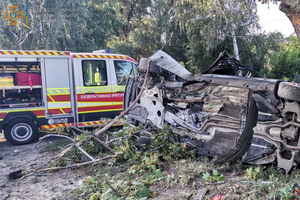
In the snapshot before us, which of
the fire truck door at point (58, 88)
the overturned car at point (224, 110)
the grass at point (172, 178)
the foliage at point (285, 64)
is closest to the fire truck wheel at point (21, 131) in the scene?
the fire truck door at point (58, 88)

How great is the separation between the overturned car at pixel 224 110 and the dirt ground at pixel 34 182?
177 cm

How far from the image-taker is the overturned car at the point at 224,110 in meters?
3.38

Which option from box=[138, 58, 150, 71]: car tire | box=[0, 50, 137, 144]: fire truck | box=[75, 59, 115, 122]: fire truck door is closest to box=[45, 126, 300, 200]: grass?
box=[138, 58, 150, 71]: car tire


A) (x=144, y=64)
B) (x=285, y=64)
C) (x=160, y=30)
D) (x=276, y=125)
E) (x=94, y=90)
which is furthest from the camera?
(x=160, y=30)

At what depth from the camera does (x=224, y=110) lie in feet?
13.0

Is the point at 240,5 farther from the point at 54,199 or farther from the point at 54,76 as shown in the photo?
the point at 54,199

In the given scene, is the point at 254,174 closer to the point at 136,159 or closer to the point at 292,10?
the point at 136,159

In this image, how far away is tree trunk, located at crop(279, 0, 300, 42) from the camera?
169 inches

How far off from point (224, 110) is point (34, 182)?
Result: 3.13 metres

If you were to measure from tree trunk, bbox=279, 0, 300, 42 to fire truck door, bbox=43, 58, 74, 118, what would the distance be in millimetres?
5263

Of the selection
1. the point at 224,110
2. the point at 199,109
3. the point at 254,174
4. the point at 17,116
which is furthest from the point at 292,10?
the point at 17,116

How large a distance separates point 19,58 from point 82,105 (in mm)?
1946

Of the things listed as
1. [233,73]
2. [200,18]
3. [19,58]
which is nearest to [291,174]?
[233,73]

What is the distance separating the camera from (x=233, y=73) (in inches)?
197
